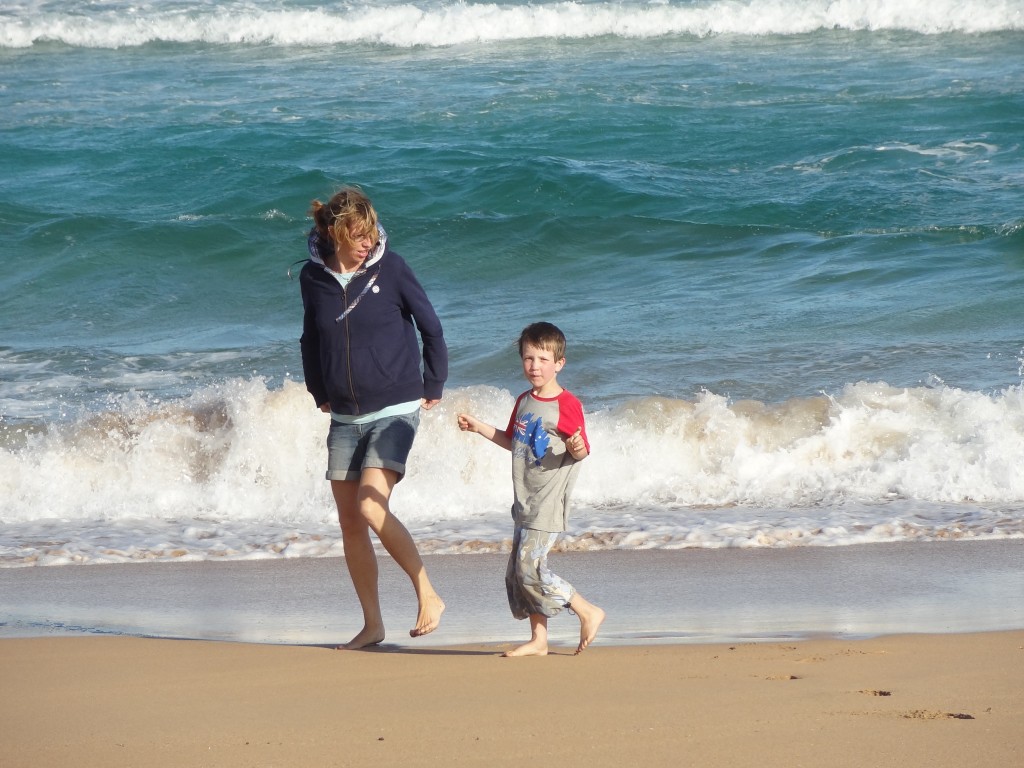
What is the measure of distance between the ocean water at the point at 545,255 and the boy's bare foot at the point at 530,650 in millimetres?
1887

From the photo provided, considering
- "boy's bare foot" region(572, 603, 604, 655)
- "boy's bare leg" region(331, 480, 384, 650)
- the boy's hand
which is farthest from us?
"boy's bare leg" region(331, 480, 384, 650)

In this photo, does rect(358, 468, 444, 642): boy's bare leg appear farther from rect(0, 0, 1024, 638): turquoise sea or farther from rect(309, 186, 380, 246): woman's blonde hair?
rect(0, 0, 1024, 638): turquoise sea

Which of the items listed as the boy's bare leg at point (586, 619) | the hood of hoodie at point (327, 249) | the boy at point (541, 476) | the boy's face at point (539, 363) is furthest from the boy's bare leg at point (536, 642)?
the hood of hoodie at point (327, 249)

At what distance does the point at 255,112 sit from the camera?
1881cm

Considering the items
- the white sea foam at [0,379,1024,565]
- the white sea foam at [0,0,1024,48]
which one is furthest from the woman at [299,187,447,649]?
the white sea foam at [0,0,1024,48]

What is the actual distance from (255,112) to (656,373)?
11973mm

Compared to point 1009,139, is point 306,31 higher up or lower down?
higher up

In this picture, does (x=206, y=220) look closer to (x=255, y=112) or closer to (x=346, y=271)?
(x=255, y=112)

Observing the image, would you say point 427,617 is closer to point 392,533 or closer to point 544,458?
point 392,533

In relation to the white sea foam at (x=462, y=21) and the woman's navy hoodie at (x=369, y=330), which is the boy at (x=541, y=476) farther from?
the white sea foam at (x=462, y=21)

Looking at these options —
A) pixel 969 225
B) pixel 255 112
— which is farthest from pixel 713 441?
pixel 255 112

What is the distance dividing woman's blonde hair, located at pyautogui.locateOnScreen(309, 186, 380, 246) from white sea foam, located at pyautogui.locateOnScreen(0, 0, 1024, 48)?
20832 mm

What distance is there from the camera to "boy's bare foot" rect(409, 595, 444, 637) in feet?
13.5

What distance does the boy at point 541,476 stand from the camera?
156 inches
